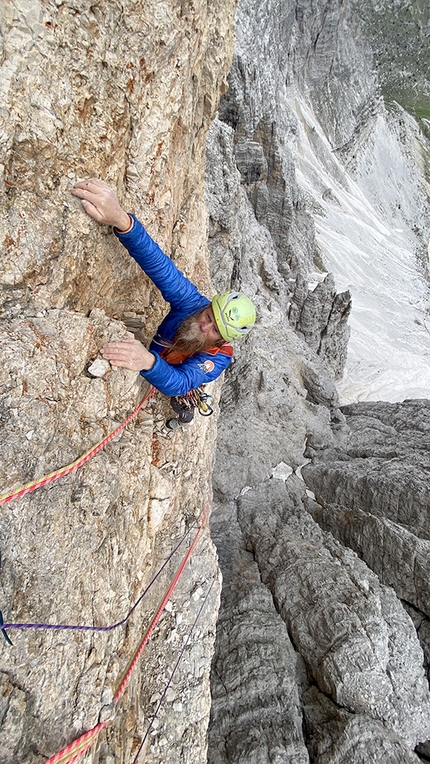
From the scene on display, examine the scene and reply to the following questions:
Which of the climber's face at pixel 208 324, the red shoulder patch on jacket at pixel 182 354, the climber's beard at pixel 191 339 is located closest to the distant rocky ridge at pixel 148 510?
the red shoulder patch on jacket at pixel 182 354

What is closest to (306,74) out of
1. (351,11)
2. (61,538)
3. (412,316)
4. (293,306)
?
(351,11)

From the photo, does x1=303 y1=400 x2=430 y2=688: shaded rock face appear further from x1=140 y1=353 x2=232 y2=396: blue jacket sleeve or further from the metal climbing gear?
Answer: x1=140 y1=353 x2=232 y2=396: blue jacket sleeve

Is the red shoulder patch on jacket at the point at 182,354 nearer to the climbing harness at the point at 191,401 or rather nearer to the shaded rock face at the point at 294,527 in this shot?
the climbing harness at the point at 191,401

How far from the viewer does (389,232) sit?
5772 centimetres

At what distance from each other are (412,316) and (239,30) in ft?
88.4

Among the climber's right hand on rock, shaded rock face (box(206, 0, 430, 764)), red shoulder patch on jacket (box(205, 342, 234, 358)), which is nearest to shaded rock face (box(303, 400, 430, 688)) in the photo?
shaded rock face (box(206, 0, 430, 764))

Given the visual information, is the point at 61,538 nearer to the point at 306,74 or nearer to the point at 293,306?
the point at 293,306

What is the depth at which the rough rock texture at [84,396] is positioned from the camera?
8.53ft

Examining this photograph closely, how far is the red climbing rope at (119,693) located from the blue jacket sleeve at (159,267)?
276 cm

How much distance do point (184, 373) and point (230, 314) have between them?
71 centimetres

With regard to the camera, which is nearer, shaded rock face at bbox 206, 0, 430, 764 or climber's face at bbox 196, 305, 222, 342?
climber's face at bbox 196, 305, 222, 342

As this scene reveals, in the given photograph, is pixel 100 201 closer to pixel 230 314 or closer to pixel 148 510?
pixel 230 314

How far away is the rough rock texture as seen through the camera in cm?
260

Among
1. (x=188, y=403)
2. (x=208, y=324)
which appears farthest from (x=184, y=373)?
(x=188, y=403)
